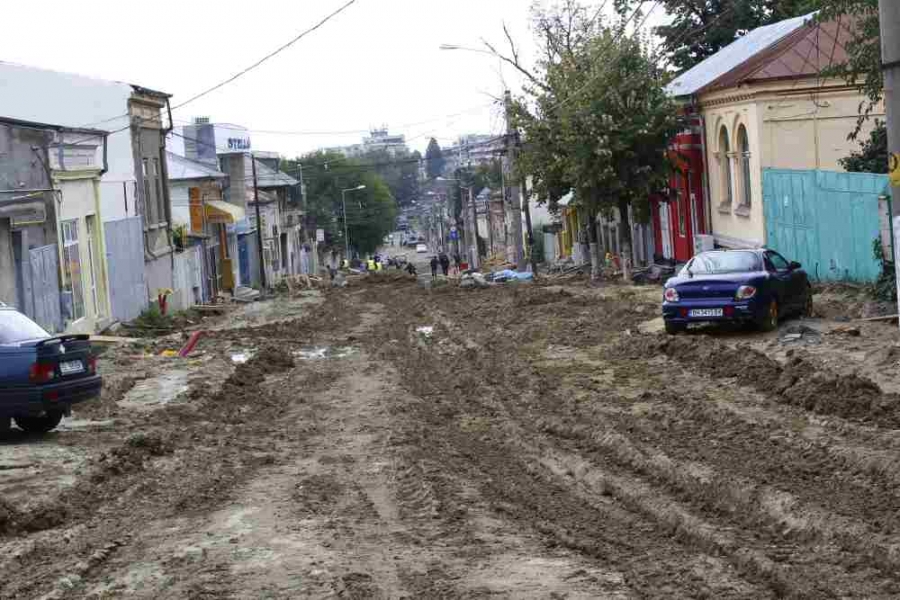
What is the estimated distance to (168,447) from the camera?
1251cm

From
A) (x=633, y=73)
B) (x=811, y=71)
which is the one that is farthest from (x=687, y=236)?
(x=811, y=71)

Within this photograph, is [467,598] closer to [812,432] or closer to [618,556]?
[618,556]

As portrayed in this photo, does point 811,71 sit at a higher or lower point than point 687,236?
higher

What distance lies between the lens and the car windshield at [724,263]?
66.3 feet

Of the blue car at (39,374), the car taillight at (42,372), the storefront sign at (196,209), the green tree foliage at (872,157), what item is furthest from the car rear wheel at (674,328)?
the storefront sign at (196,209)

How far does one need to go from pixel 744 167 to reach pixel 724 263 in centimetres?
1497

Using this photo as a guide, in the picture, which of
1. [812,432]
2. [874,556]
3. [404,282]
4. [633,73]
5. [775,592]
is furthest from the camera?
[404,282]

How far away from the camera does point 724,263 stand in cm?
2042

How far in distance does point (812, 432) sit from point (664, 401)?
2850 mm

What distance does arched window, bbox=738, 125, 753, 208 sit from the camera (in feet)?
112

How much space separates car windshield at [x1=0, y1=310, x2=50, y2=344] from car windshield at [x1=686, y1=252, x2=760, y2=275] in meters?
10.9

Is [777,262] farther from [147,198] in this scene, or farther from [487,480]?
[147,198]

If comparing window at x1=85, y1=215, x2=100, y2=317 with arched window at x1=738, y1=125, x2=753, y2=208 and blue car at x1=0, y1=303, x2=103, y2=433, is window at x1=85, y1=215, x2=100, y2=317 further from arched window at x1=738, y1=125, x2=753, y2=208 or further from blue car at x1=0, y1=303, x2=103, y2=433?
arched window at x1=738, y1=125, x2=753, y2=208

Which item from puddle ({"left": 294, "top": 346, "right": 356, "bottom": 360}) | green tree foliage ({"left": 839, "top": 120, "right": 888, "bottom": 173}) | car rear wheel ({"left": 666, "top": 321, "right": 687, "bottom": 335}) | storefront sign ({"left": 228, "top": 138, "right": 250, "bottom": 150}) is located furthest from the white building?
storefront sign ({"left": 228, "top": 138, "right": 250, "bottom": 150})
